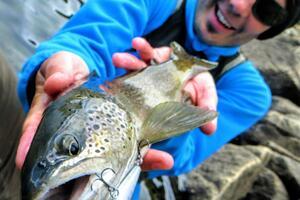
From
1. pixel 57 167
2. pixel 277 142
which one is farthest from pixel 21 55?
pixel 57 167

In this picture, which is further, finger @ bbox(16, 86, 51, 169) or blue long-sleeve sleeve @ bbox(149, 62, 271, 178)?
blue long-sleeve sleeve @ bbox(149, 62, 271, 178)

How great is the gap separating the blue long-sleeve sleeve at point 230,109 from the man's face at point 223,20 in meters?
0.33

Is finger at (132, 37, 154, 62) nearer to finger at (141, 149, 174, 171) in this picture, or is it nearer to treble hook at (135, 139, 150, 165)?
finger at (141, 149, 174, 171)

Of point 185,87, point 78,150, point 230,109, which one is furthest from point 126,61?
point 230,109

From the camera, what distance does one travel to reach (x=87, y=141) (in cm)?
209

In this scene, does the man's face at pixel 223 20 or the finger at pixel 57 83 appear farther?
the man's face at pixel 223 20

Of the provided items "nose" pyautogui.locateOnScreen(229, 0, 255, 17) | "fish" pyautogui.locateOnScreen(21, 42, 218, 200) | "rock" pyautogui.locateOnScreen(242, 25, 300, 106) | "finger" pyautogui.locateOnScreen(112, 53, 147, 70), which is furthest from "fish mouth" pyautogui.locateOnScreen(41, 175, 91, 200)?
"rock" pyautogui.locateOnScreen(242, 25, 300, 106)

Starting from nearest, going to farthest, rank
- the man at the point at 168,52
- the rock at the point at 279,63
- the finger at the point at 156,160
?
the finger at the point at 156,160, the man at the point at 168,52, the rock at the point at 279,63

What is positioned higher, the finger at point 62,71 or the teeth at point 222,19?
the finger at point 62,71

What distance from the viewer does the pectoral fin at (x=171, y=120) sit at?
244 centimetres

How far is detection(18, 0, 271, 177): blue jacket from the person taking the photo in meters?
3.25

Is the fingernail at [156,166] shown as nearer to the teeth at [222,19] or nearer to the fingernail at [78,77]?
the fingernail at [78,77]

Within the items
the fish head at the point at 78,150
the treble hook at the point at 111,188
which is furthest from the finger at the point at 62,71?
the treble hook at the point at 111,188

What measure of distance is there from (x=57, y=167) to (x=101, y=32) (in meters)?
1.69
